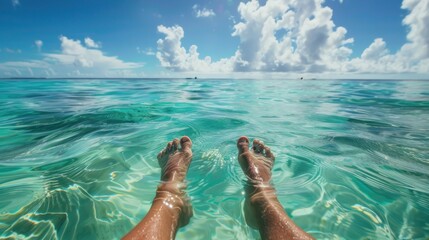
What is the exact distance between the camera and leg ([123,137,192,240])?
61.8 inches

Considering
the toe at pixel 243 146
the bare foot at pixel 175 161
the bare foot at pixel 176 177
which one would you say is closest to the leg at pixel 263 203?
the toe at pixel 243 146

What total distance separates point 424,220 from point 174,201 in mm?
2550

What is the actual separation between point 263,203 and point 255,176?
1.88 ft

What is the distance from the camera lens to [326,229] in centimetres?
189

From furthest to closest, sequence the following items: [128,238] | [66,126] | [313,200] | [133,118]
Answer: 1. [133,118]
2. [66,126]
3. [313,200]
4. [128,238]

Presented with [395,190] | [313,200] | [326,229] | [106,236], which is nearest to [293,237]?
[326,229]

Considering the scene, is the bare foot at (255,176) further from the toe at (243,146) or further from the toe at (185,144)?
the toe at (185,144)

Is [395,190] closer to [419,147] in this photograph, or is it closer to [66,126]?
[419,147]

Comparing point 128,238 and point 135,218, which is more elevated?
point 128,238

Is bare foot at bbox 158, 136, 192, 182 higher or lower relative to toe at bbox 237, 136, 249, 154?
lower

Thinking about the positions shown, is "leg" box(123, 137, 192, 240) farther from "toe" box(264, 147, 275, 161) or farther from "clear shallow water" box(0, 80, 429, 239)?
"toe" box(264, 147, 275, 161)

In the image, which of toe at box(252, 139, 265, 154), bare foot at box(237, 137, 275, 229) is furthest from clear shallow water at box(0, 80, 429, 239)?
toe at box(252, 139, 265, 154)

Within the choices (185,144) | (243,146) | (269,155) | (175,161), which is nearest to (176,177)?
(175,161)

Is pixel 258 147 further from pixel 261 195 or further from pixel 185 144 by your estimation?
pixel 261 195
